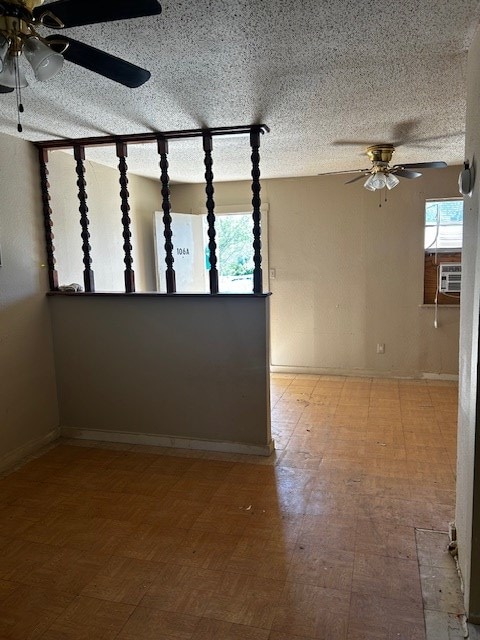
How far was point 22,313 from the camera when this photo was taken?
321 centimetres

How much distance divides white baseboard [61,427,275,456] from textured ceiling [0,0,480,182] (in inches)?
86.2

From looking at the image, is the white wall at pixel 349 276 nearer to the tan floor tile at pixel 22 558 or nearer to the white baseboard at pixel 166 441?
the white baseboard at pixel 166 441

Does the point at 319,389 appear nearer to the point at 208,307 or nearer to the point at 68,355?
the point at 208,307

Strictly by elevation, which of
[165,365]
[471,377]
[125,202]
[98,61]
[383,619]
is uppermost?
[98,61]

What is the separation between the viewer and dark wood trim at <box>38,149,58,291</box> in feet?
10.9

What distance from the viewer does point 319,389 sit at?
4.68 m

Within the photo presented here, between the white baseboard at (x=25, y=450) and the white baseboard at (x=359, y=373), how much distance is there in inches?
105

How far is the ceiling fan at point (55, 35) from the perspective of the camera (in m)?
1.19

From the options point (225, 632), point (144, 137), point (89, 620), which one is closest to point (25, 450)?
point (89, 620)

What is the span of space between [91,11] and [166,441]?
9.20ft

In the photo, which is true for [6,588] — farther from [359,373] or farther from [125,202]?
[359,373]

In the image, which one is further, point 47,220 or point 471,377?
point 47,220

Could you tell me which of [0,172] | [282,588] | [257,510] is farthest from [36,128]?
[282,588]

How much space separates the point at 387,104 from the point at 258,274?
1.26m
